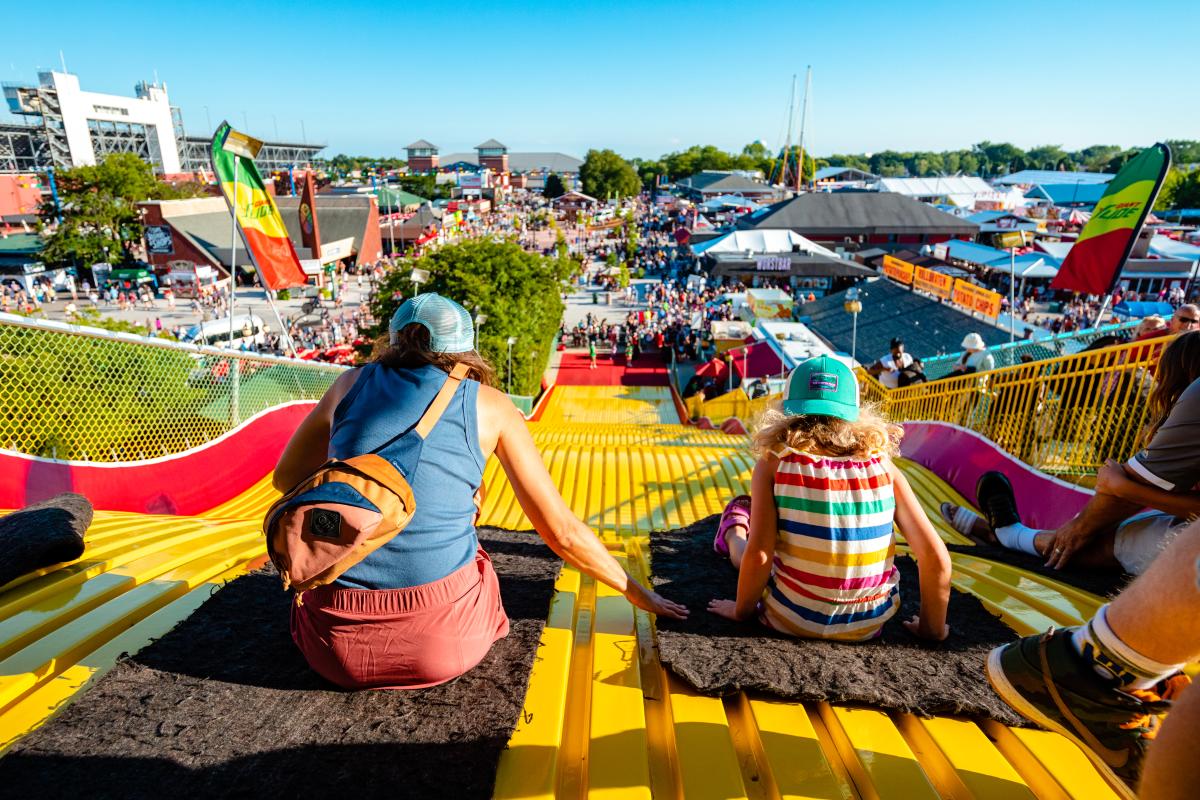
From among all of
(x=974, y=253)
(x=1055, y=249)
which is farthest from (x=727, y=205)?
(x=1055, y=249)

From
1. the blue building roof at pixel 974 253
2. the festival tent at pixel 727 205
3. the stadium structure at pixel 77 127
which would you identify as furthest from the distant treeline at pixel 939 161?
the stadium structure at pixel 77 127

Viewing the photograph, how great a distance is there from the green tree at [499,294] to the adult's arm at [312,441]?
16.9 meters

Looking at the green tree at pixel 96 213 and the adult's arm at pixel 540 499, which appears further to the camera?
the green tree at pixel 96 213

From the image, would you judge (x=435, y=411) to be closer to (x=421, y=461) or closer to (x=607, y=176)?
(x=421, y=461)

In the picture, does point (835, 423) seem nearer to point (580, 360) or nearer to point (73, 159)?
point (580, 360)

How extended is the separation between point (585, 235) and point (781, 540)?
6996 cm

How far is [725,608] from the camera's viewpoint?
2.67 meters

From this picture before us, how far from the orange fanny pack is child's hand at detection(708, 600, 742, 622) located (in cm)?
143

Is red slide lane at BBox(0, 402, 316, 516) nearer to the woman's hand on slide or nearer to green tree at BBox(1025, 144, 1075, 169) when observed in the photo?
the woman's hand on slide

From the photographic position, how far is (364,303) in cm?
3550

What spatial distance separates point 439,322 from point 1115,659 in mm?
2026

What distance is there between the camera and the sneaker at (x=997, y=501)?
4266 mm

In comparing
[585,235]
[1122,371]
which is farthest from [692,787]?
[585,235]

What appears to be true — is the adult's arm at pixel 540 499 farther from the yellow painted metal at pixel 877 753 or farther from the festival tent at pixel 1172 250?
the festival tent at pixel 1172 250
